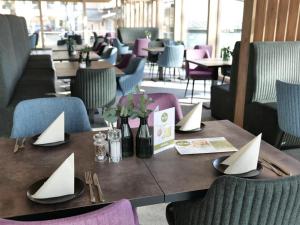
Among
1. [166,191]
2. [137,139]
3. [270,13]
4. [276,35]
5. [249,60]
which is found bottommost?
[166,191]

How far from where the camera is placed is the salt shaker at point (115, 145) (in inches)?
58.5

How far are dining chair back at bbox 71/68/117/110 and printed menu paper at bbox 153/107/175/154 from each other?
1974 mm

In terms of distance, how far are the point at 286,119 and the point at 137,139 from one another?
1.74m

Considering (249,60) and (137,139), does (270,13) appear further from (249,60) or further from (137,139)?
(137,139)

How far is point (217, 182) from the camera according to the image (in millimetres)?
1068

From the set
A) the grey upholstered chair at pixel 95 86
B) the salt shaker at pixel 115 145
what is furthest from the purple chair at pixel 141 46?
the salt shaker at pixel 115 145

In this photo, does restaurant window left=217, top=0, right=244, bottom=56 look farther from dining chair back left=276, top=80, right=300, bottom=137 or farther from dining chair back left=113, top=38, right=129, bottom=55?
dining chair back left=276, top=80, right=300, bottom=137

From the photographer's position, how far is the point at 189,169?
144 cm

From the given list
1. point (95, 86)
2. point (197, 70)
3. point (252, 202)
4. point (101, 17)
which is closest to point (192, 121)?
point (252, 202)

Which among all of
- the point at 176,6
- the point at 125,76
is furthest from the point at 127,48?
the point at 125,76

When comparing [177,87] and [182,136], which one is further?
[177,87]

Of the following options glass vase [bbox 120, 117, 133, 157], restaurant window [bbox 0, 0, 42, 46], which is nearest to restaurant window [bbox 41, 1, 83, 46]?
restaurant window [bbox 0, 0, 42, 46]

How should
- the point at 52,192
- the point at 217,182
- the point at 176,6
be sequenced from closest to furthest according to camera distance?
the point at 217,182 → the point at 52,192 → the point at 176,6

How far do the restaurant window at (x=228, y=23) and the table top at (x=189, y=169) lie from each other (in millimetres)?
5935
